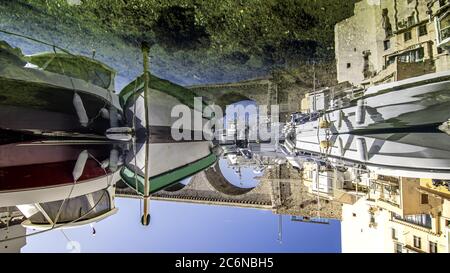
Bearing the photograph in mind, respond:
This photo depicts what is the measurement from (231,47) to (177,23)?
189cm

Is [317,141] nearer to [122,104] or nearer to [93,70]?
[122,104]

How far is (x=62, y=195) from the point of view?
76.7 inches

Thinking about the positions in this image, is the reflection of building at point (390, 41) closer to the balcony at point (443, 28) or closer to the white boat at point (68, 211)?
the balcony at point (443, 28)

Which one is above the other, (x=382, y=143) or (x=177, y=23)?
(x=177, y=23)

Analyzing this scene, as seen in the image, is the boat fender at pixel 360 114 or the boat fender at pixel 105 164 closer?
the boat fender at pixel 105 164

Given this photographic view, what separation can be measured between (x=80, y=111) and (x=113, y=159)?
0.37 meters

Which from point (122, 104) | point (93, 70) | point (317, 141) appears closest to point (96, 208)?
point (122, 104)

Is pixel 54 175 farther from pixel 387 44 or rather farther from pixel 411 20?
pixel 387 44

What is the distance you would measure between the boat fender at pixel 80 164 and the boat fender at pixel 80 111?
0.17 meters

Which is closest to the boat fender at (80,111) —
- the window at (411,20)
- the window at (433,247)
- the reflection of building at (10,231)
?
the reflection of building at (10,231)

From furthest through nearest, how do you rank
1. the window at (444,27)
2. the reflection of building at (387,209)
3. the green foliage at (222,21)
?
the green foliage at (222,21)
the reflection of building at (387,209)
the window at (444,27)

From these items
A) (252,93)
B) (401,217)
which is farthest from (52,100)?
(252,93)

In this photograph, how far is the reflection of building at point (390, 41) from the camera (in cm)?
623

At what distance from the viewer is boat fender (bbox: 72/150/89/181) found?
190 centimetres
